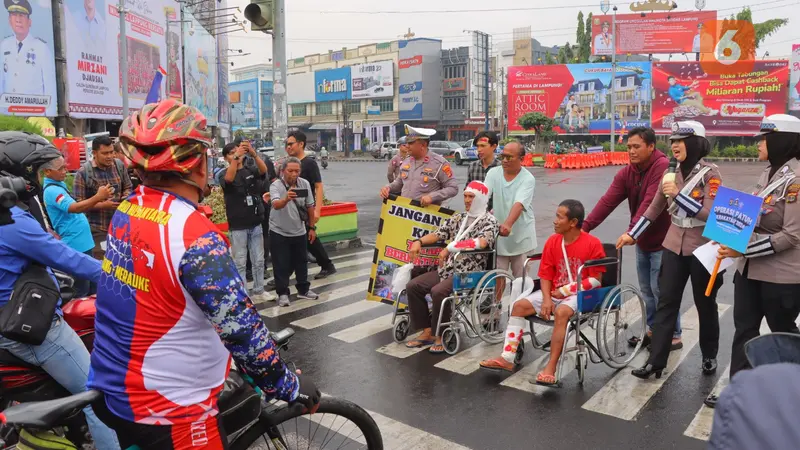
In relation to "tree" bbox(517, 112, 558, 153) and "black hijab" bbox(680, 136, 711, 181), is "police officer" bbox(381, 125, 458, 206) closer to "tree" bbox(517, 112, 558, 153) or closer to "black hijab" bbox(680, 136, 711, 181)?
"black hijab" bbox(680, 136, 711, 181)

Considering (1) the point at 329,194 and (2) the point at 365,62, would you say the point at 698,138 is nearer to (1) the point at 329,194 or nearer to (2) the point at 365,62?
(1) the point at 329,194

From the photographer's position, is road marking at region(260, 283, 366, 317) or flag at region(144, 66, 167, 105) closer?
road marking at region(260, 283, 366, 317)

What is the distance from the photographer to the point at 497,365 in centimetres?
535

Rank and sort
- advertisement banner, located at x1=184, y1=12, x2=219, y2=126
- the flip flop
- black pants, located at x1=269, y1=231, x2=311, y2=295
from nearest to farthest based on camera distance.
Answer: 1. the flip flop
2. black pants, located at x1=269, y1=231, x2=311, y2=295
3. advertisement banner, located at x1=184, y1=12, x2=219, y2=126

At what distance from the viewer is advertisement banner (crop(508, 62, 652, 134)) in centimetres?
5831

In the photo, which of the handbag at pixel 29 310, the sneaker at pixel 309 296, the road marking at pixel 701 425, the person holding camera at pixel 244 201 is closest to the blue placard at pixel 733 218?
the road marking at pixel 701 425

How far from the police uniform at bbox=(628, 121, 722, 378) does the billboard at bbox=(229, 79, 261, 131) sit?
11351cm

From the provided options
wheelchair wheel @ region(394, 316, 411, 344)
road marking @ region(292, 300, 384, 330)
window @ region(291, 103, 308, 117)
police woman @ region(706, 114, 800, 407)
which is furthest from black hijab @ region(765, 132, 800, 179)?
window @ region(291, 103, 308, 117)

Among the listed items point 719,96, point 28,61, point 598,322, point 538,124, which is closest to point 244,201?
point 598,322

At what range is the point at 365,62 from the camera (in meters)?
87.3

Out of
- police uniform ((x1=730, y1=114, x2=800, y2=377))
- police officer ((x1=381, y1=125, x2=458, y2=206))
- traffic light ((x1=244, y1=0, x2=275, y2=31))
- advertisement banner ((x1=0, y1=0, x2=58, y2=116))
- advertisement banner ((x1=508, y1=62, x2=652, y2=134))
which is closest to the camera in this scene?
police uniform ((x1=730, y1=114, x2=800, y2=377))

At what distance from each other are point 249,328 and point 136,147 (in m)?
0.70

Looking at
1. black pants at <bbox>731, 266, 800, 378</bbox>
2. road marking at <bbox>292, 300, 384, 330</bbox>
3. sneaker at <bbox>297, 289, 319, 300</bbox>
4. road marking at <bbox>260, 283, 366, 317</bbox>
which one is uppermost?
black pants at <bbox>731, 266, 800, 378</bbox>

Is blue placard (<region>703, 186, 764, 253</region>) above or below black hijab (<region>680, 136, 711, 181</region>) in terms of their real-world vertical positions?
below
